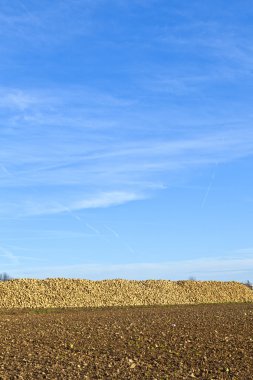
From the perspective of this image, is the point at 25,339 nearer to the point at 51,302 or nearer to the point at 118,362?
the point at 118,362

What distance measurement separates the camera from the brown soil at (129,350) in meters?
12.9

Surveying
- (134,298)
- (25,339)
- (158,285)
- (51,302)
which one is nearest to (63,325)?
(25,339)

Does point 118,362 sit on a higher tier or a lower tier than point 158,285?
lower

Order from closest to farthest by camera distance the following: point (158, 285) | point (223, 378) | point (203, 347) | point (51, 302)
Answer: point (223, 378) < point (203, 347) < point (51, 302) < point (158, 285)

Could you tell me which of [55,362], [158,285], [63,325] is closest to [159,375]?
[55,362]

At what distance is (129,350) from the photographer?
14.7 meters

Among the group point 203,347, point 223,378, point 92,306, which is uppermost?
point 92,306

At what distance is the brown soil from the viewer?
12.9 m

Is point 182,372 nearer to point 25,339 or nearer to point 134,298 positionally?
point 25,339

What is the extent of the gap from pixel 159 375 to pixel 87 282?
24458 mm

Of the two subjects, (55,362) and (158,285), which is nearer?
(55,362)

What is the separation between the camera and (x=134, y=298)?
34844 millimetres

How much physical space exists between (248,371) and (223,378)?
2.76 feet

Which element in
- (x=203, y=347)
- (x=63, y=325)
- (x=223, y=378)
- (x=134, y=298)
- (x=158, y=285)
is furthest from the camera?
(x=158, y=285)
